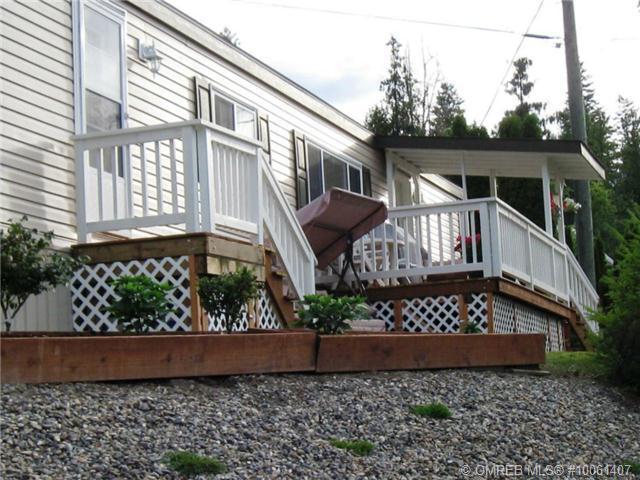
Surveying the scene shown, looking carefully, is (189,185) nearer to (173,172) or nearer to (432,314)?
(173,172)

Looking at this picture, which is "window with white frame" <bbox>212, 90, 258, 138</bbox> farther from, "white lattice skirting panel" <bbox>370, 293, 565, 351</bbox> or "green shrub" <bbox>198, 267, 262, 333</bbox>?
"green shrub" <bbox>198, 267, 262, 333</bbox>

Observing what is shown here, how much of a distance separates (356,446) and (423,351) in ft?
7.85

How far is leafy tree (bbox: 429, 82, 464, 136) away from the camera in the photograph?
45.5 meters

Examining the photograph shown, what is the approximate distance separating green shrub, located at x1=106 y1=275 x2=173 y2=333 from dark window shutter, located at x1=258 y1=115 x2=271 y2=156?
18.6 feet

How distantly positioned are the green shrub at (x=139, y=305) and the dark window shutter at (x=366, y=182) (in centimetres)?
911

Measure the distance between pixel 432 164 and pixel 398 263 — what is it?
438 centimetres

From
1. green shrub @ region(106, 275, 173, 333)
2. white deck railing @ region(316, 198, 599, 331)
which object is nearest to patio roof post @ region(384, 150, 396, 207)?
white deck railing @ region(316, 198, 599, 331)

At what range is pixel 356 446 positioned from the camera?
18.9 ft

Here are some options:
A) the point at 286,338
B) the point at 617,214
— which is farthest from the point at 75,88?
the point at 617,214

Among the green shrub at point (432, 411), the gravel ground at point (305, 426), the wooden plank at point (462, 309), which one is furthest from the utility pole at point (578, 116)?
the green shrub at point (432, 411)

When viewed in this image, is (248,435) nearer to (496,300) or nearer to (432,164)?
(496,300)

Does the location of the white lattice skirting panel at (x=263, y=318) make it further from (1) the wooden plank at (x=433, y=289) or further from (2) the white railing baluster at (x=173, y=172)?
(1) the wooden plank at (x=433, y=289)

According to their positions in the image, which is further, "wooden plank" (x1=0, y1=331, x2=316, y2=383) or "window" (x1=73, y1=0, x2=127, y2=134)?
"window" (x1=73, y1=0, x2=127, y2=134)

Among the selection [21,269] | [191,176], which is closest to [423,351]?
[191,176]
